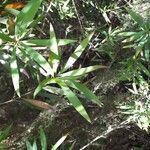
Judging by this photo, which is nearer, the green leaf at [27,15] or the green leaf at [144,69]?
the green leaf at [27,15]

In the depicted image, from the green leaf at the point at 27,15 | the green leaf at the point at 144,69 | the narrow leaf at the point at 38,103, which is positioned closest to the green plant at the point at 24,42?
the green leaf at the point at 27,15

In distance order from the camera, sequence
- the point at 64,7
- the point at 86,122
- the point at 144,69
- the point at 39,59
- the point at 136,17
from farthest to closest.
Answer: the point at 86,122 < the point at 64,7 < the point at 144,69 < the point at 136,17 < the point at 39,59

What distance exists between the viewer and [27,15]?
1.46m

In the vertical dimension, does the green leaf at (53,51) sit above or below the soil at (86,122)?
above

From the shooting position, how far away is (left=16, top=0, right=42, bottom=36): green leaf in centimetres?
145

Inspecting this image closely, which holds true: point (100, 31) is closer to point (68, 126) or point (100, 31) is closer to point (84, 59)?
point (84, 59)

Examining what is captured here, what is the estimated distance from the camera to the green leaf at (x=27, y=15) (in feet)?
4.76

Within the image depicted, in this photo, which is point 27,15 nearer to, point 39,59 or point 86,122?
point 39,59

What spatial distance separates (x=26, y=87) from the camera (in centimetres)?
215

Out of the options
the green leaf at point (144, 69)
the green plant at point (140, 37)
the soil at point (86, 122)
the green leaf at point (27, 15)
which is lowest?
the soil at point (86, 122)

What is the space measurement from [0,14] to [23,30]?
1.10ft

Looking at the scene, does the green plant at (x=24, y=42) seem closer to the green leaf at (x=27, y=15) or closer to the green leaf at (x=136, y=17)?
the green leaf at (x=27, y=15)

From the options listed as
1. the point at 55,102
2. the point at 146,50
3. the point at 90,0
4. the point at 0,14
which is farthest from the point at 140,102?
the point at 0,14

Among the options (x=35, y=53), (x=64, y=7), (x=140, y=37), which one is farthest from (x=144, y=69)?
(x=35, y=53)
